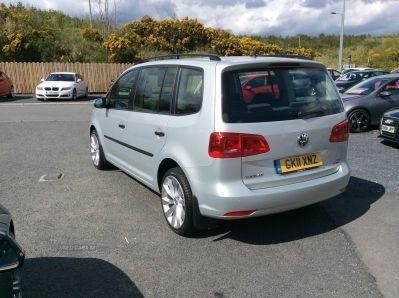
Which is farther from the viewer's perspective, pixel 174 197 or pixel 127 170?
pixel 127 170

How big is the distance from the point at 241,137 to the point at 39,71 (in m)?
24.6

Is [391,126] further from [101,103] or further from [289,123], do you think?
[101,103]

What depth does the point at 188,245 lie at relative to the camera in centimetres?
412

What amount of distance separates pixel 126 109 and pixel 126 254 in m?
2.14

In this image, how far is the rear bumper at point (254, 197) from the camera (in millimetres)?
3752

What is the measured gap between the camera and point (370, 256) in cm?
387

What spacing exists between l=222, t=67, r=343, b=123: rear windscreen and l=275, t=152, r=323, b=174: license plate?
1.27ft

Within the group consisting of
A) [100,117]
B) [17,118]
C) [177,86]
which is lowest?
[17,118]

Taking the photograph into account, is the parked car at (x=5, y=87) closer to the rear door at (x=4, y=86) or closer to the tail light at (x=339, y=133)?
the rear door at (x=4, y=86)

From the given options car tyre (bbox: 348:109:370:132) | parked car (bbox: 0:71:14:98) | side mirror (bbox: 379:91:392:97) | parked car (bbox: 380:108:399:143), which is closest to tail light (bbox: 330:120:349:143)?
parked car (bbox: 380:108:399:143)

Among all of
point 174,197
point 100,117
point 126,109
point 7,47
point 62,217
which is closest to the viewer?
point 174,197

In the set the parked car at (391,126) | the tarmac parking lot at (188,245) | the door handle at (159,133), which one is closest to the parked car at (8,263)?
the tarmac parking lot at (188,245)

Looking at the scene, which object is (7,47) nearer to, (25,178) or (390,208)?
(25,178)

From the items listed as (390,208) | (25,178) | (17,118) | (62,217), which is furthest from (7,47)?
(390,208)
